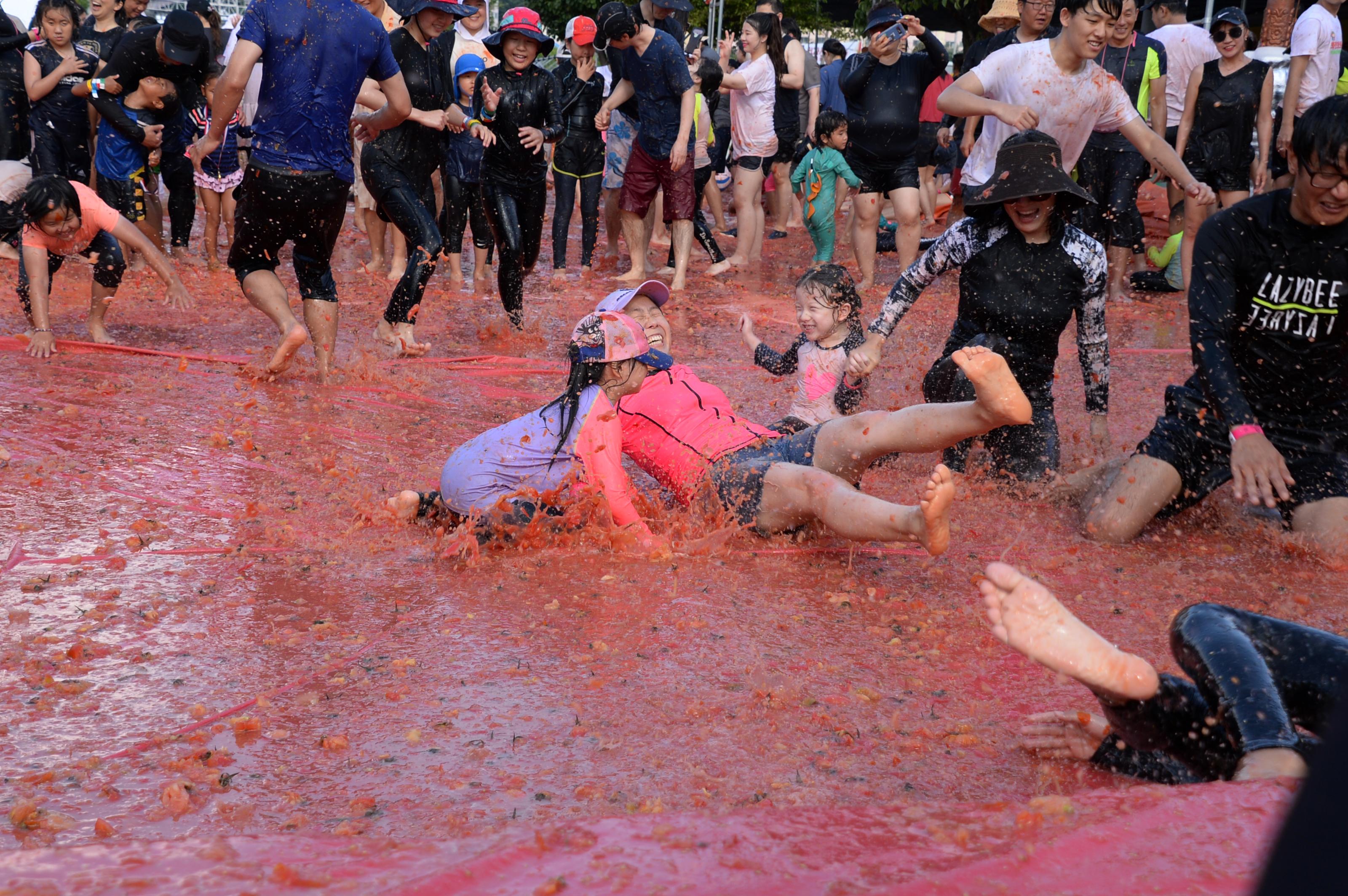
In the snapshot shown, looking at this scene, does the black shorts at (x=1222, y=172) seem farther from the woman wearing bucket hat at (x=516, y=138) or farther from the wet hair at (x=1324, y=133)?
the wet hair at (x=1324, y=133)

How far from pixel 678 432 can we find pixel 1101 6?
3.12m

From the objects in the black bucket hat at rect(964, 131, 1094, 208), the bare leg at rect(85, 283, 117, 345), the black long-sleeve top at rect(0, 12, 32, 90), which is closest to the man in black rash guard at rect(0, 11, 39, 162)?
the black long-sleeve top at rect(0, 12, 32, 90)

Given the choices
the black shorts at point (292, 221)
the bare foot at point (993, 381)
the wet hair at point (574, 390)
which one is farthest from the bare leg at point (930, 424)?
the black shorts at point (292, 221)

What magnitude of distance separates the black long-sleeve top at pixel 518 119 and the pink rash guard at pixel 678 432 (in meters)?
3.83

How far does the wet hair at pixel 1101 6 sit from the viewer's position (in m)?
5.62

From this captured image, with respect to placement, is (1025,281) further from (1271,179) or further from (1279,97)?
(1279,97)

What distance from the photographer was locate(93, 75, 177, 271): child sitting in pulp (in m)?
8.88

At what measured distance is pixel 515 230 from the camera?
7.89 metres

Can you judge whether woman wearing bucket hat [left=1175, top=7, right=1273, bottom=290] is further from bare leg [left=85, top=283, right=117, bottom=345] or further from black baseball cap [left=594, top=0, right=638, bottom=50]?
bare leg [left=85, top=283, right=117, bottom=345]

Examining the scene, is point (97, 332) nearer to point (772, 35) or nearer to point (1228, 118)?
point (772, 35)

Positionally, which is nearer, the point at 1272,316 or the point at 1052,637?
the point at 1052,637

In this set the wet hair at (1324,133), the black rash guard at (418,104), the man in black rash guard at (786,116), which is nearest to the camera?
the wet hair at (1324,133)

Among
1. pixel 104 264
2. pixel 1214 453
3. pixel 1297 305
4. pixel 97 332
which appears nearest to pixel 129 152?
pixel 104 264

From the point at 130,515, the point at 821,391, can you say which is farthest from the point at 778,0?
the point at 130,515
